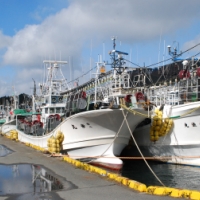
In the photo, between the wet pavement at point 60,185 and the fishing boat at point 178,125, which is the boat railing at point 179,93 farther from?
the wet pavement at point 60,185

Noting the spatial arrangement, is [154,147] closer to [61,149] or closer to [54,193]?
[61,149]

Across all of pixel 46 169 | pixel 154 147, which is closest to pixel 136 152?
pixel 154 147

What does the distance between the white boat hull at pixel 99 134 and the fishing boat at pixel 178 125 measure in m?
1.38

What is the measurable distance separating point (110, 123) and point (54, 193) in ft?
25.3

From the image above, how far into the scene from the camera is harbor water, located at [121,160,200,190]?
1216 cm

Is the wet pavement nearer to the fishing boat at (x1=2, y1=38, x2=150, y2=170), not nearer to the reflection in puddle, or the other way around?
the reflection in puddle

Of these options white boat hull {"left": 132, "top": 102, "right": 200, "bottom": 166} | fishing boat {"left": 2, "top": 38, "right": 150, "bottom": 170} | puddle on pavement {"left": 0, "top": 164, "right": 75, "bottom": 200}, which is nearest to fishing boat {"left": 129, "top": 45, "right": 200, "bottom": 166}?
white boat hull {"left": 132, "top": 102, "right": 200, "bottom": 166}

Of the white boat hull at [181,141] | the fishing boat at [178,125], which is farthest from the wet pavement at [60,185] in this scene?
the fishing boat at [178,125]

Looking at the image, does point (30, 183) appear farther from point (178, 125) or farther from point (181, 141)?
point (181, 141)

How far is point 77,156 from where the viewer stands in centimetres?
1636

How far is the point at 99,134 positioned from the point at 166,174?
12.1 feet

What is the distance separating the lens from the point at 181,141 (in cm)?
1547

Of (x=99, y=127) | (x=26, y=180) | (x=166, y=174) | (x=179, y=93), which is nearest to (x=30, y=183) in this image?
(x=26, y=180)

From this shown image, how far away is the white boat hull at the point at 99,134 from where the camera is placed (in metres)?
14.7
